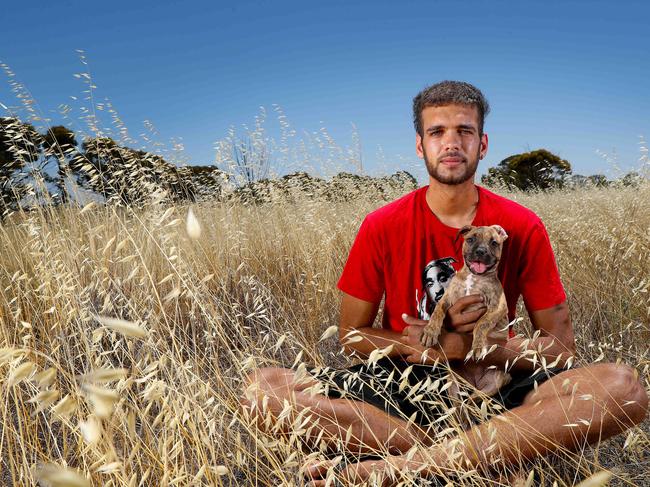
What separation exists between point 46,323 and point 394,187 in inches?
207

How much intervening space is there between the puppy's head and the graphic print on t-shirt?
0.33m

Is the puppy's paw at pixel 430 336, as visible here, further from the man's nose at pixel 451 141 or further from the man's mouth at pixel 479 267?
the man's nose at pixel 451 141

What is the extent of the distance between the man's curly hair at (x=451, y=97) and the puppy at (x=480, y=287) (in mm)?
673

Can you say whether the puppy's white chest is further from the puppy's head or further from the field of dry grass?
the field of dry grass

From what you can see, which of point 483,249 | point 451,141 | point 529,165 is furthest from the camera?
point 529,165

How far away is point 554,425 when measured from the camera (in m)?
2.12

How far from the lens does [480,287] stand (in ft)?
6.87

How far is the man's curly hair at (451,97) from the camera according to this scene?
2.46m

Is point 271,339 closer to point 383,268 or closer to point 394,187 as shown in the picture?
point 383,268

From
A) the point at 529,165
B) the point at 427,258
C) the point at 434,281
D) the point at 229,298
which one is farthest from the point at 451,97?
the point at 529,165

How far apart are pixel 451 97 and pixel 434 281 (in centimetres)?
88

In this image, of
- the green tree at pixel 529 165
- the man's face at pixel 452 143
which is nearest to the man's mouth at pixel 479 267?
the man's face at pixel 452 143

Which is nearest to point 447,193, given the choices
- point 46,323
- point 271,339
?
point 271,339

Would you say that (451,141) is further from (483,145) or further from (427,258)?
(427,258)
